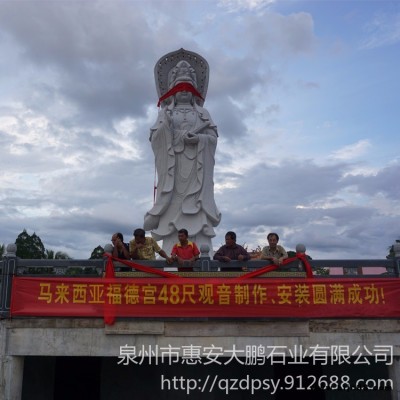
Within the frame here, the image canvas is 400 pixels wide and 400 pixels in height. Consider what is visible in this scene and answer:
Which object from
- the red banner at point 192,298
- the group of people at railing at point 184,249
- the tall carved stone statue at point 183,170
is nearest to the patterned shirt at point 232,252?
the group of people at railing at point 184,249

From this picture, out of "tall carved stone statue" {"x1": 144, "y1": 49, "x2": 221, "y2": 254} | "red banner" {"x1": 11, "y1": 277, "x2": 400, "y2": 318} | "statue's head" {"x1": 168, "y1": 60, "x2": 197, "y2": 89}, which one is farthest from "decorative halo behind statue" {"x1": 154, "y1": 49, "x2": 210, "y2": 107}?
"red banner" {"x1": 11, "y1": 277, "x2": 400, "y2": 318}

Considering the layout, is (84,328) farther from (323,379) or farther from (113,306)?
(323,379)

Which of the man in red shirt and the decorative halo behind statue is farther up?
the decorative halo behind statue

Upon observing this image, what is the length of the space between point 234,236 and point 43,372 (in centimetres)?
391

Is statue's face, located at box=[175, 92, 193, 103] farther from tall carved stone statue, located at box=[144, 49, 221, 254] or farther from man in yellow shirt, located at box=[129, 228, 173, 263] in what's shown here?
man in yellow shirt, located at box=[129, 228, 173, 263]

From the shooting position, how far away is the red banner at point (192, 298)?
18.8 feet

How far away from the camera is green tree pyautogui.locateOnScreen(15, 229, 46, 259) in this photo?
2688 centimetres

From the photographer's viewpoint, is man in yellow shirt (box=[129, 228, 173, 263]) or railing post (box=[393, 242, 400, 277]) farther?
man in yellow shirt (box=[129, 228, 173, 263])

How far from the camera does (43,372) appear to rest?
7012 mm

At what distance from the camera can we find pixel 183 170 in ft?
36.0


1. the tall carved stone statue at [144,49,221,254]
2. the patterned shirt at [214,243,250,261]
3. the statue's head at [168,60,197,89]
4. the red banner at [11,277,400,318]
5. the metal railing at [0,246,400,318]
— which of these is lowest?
the red banner at [11,277,400,318]

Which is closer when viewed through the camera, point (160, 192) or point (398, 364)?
point (398, 364)

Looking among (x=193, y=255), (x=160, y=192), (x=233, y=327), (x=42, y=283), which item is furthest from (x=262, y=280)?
(x=160, y=192)

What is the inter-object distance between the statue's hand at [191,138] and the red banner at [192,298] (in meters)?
5.67
